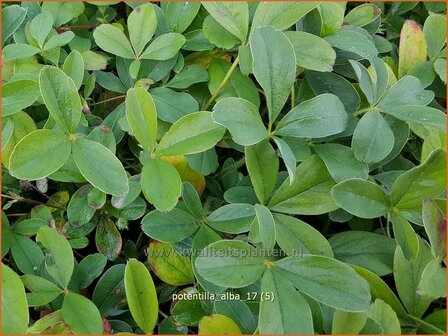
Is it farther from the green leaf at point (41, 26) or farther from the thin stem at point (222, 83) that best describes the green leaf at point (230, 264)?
the green leaf at point (41, 26)

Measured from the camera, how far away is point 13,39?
0.98 m

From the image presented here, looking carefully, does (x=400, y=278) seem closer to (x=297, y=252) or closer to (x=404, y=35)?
(x=297, y=252)

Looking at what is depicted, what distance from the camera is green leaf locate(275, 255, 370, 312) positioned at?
0.65 metres

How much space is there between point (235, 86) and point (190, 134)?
0.47 ft

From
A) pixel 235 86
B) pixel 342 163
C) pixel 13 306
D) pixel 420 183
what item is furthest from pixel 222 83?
pixel 13 306

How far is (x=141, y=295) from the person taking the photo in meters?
0.72

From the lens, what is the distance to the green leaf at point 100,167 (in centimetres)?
72

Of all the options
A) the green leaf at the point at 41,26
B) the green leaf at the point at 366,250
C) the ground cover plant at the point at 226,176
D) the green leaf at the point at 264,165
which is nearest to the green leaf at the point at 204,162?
the ground cover plant at the point at 226,176

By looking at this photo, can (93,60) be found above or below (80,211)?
above

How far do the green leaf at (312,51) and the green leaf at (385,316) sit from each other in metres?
0.34

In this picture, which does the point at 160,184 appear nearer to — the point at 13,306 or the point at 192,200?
the point at 192,200

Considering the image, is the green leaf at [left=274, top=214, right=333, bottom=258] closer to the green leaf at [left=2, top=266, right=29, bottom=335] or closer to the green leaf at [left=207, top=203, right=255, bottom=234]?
the green leaf at [left=207, top=203, right=255, bottom=234]

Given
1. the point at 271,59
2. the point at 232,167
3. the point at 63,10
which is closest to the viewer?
the point at 271,59

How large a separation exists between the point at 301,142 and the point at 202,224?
19 centimetres
